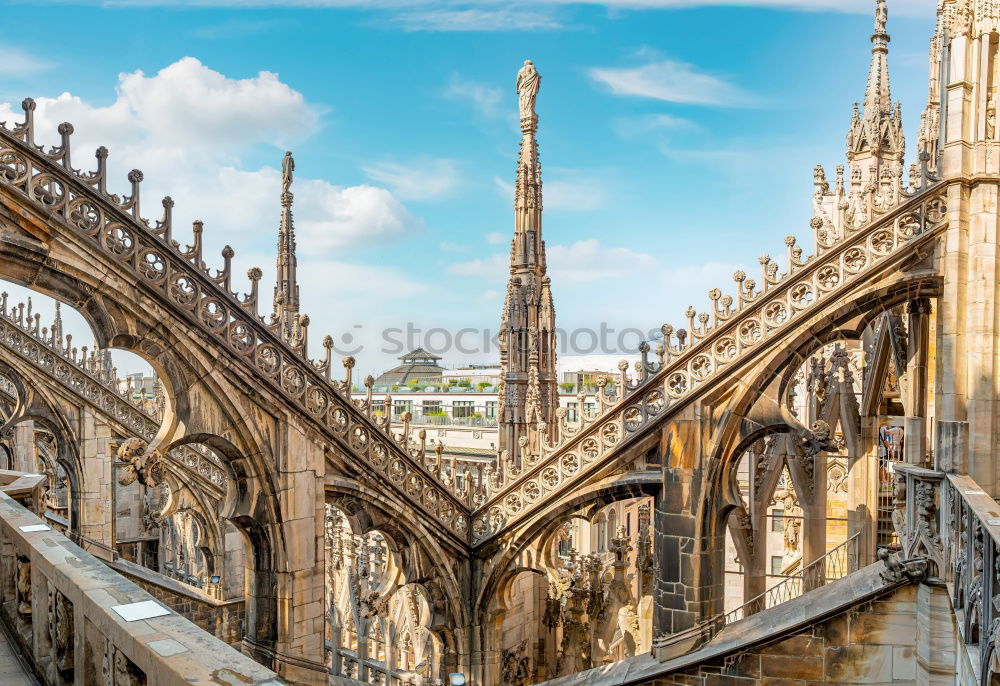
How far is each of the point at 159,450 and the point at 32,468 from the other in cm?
1557

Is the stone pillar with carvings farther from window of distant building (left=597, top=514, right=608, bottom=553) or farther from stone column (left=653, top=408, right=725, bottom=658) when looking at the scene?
window of distant building (left=597, top=514, right=608, bottom=553)

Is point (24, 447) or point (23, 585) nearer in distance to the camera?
point (23, 585)

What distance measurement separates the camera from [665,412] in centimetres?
977

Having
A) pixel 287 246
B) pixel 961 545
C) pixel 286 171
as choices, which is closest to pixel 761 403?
pixel 961 545

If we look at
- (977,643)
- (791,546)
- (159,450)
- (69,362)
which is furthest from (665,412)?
(69,362)

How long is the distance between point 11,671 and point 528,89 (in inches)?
474

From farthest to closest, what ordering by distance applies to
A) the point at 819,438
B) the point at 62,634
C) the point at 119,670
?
the point at 819,438 → the point at 62,634 → the point at 119,670

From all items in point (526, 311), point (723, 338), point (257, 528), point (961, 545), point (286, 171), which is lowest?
point (257, 528)

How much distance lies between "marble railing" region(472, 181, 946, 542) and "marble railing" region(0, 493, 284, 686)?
6962 mm

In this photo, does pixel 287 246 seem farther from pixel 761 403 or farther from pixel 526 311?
pixel 761 403

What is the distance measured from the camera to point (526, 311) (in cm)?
1341

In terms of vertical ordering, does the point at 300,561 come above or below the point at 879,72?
below

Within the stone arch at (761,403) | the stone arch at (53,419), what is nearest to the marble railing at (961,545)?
the stone arch at (761,403)

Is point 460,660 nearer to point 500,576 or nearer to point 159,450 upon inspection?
point 500,576
